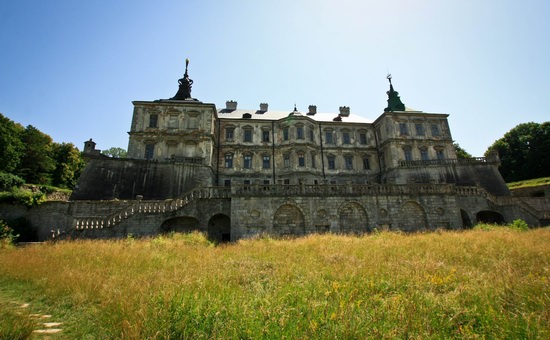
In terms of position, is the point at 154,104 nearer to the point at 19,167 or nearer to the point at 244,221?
the point at 244,221

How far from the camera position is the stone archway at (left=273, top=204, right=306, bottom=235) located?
19.2 metres

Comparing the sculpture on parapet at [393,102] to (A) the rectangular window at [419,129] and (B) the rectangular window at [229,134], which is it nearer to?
(A) the rectangular window at [419,129]

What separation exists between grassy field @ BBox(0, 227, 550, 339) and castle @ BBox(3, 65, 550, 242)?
30.1ft

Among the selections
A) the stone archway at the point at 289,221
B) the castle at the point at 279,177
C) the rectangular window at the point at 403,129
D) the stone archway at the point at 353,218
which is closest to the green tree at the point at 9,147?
the castle at the point at 279,177

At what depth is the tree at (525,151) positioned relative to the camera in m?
39.9

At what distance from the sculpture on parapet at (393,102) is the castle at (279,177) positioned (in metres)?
0.23

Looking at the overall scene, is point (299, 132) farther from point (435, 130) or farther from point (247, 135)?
point (435, 130)

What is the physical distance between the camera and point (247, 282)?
279 inches

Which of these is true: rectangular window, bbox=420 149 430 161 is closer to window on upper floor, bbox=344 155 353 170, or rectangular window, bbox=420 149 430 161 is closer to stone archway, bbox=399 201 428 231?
window on upper floor, bbox=344 155 353 170

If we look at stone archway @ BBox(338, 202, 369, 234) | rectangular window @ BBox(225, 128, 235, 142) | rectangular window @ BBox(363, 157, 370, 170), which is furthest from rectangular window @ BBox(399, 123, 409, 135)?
rectangular window @ BBox(225, 128, 235, 142)

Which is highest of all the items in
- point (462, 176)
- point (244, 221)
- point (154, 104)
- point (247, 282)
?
point (154, 104)

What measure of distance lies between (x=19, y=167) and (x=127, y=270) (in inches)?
1723

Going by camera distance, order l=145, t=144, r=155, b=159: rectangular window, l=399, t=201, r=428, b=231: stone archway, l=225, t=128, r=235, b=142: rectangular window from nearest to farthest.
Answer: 1. l=399, t=201, r=428, b=231: stone archway
2. l=145, t=144, r=155, b=159: rectangular window
3. l=225, t=128, r=235, b=142: rectangular window

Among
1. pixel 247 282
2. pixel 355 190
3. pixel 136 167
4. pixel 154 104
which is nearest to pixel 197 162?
pixel 136 167
